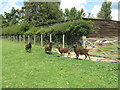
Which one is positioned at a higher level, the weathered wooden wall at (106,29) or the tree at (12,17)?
the tree at (12,17)

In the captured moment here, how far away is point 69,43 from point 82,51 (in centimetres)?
582

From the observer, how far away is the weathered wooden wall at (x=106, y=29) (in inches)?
979

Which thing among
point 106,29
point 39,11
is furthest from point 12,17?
point 106,29

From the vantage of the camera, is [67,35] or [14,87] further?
[67,35]

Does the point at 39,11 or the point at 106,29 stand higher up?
the point at 39,11

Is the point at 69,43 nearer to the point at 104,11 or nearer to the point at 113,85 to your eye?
the point at 113,85

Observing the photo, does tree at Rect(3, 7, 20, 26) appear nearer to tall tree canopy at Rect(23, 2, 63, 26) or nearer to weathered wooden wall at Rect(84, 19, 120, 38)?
tall tree canopy at Rect(23, 2, 63, 26)

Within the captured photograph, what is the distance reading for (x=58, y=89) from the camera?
18.2ft

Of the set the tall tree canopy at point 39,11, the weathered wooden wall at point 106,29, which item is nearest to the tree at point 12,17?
the tall tree canopy at point 39,11

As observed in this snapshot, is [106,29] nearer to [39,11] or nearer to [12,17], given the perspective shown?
[39,11]

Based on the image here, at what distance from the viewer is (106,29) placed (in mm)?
26219

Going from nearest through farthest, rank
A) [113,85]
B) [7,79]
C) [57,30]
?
[113,85]
[7,79]
[57,30]

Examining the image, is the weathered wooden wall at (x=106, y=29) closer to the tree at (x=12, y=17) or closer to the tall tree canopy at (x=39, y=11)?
the tall tree canopy at (x=39, y=11)

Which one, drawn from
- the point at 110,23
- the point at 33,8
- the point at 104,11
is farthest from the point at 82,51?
the point at 104,11
